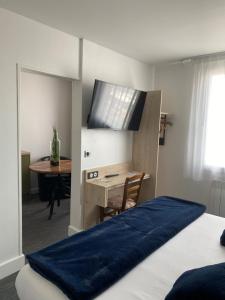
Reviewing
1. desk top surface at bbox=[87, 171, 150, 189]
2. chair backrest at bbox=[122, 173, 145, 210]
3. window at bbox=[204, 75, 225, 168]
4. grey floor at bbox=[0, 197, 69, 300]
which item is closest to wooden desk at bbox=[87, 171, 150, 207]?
desk top surface at bbox=[87, 171, 150, 189]

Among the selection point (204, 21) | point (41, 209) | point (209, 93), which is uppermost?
point (204, 21)

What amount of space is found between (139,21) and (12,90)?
130 cm

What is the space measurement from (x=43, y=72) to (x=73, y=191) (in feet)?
4.73

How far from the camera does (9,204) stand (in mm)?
2264

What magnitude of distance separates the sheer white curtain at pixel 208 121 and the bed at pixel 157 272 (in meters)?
1.57

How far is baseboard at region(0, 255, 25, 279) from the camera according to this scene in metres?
2.26

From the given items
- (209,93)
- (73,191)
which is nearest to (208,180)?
(209,93)

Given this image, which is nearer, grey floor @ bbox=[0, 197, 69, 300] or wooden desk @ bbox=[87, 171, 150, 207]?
grey floor @ bbox=[0, 197, 69, 300]

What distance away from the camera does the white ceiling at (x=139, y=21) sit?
6.21ft

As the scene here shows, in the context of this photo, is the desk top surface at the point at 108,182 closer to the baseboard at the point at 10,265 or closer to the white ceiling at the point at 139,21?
the baseboard at the point at 10,265

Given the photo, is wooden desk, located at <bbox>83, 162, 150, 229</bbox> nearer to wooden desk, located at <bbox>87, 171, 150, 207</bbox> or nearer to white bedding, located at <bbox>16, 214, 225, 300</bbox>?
wooden desk, located at <bbox>87, 171, 150, 207</bbox>

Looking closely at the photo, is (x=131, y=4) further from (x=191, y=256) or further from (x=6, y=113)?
(x=191, y=256)

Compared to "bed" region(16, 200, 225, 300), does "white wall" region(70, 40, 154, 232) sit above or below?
above

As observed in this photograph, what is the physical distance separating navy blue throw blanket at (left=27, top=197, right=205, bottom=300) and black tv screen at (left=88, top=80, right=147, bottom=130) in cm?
120
